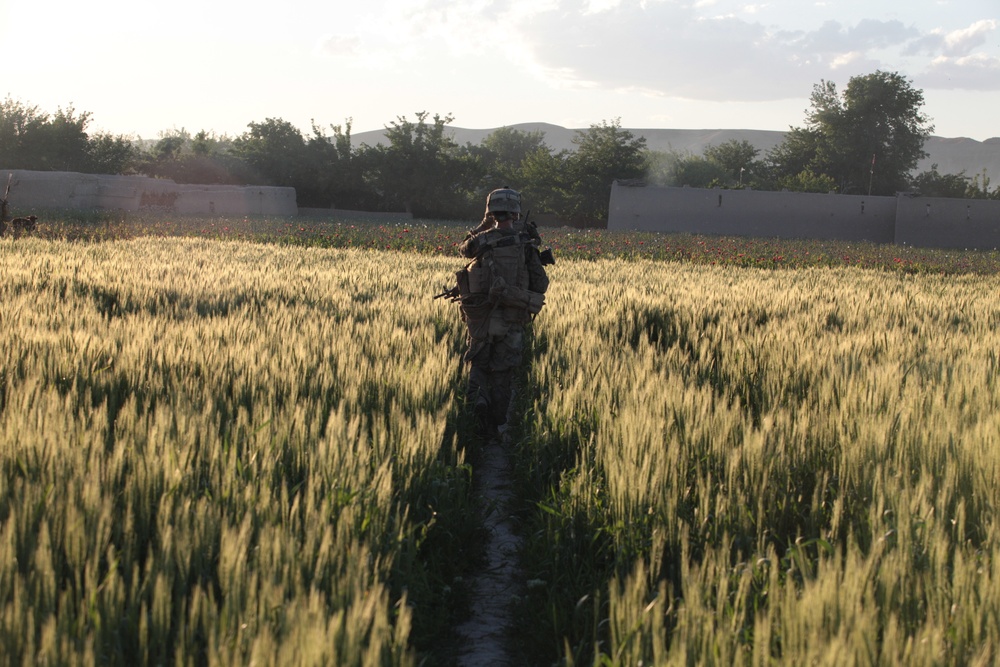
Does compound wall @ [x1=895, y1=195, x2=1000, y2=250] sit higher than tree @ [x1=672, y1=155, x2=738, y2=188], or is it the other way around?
tree @ [x1=672, y1=155, x2=738, y2=188]

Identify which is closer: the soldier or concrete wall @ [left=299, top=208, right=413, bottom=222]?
the soldier

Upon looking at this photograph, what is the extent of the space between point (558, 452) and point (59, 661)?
324 centimetres

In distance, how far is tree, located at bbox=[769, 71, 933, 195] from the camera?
64688mm

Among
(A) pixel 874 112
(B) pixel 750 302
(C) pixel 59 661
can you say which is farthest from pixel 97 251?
Result: (A) pixel 874 112

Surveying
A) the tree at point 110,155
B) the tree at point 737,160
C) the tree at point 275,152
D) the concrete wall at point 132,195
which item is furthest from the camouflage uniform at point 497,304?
the tree at point 737,160

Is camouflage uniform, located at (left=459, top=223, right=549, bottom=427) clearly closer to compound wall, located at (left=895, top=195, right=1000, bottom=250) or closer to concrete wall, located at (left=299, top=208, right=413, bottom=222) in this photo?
compound wall, located at (left=895, top=195, right=1000, bottom=250)

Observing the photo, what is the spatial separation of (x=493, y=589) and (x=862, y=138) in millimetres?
70053

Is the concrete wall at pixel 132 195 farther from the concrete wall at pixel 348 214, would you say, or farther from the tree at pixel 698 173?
the tree at pixel 698 173

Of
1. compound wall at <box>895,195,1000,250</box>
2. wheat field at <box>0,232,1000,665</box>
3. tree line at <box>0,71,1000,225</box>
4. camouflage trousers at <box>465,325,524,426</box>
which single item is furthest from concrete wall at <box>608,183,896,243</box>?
camouflage trousers at <box>465,325,524,426</box>

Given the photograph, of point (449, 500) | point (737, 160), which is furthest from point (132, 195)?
point (737, 160)

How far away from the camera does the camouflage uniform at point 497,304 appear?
20.1ft

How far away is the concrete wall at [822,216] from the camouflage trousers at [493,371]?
3489 cm

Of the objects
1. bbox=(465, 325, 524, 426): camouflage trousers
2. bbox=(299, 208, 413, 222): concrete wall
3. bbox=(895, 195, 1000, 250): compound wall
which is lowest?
bbox=(465, 325, 524, 426): camouflage trousers

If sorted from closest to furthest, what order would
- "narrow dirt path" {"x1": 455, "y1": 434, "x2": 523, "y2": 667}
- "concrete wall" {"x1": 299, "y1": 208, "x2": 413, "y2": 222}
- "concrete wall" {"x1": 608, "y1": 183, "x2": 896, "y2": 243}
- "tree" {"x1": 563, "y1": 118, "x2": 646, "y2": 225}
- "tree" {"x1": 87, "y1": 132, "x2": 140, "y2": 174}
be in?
"narrow dirt path" {"x1": 455, "y1": 434, "x2": 523, "y2": 667} < "concrete wall" {"x1": 608, "y1": 183, "x2": 896, "y2": 243} < "concrete wall" {"x1": 299, "y1": 208, "x2": 413, "y2": 222} < "tree" {"x1": 563, "y1": 118, "x2": 646, "y2": 225} < "tree" {"x1": 87, "y1": 132, "x2": 140, "y2": 174}
